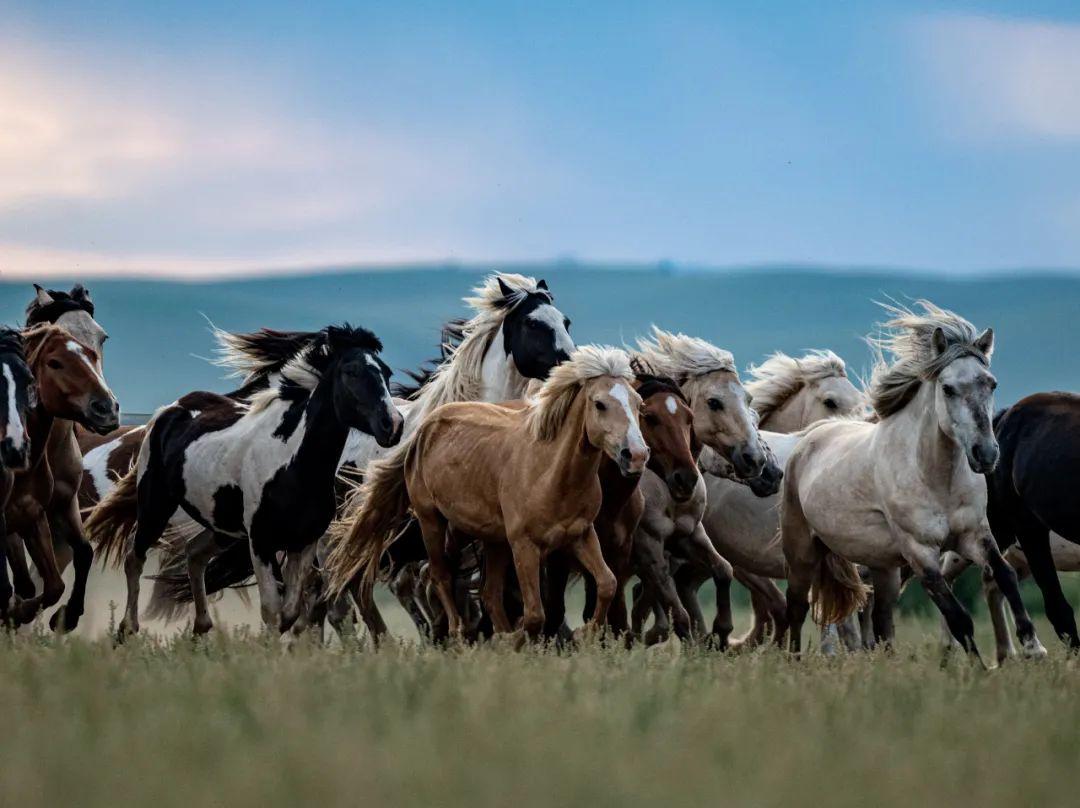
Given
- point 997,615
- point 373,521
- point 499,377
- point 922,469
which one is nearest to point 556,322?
point 499,377

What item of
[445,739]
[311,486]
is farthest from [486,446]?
[445,739]

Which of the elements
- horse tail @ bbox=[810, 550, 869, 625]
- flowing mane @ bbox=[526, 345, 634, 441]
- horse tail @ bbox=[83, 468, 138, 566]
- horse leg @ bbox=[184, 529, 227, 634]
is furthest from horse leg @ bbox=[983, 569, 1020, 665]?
horse tail @ bbox=[83, 468, 138, 566]

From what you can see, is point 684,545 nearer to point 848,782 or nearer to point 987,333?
point 987,333

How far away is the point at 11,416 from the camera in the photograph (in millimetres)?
9398

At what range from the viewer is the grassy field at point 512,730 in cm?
477

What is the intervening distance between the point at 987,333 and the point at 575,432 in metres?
2.21

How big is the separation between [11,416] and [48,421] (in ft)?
3.19

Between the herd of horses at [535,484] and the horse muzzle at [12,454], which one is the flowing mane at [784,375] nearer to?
the herd of horses at [535,484]

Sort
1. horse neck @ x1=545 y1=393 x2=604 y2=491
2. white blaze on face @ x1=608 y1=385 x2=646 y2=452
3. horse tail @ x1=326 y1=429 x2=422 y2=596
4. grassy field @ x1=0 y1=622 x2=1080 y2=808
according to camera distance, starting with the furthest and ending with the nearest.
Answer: horse tail @ x1=326 y1=429 x2=422 y2=596, horse neck @ x1=545 y1=393 x2=604 y2=491, white blaze on face @ x1=608 y1=385 x2=646 y2=452, grassy field @ x1=0 y1=622 x2=1080 y2=808

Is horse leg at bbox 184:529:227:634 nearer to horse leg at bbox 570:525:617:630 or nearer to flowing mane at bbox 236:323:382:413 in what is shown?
flowing mane at bbox 236:323:382:413

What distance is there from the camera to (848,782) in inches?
198

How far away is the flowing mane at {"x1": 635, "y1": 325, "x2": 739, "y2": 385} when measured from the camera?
36.9 feet

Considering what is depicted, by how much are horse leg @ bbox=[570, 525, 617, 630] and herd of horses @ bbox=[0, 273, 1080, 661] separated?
0.02 meters

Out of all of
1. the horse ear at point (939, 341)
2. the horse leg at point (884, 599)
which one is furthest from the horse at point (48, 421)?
the horse leg at point (884, 599)
